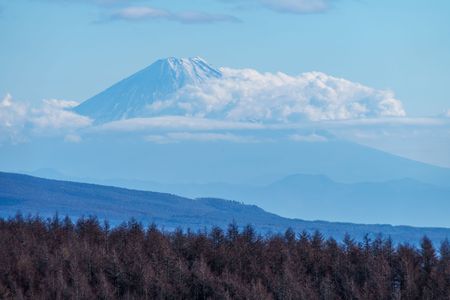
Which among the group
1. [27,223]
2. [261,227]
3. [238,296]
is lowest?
[238,296]

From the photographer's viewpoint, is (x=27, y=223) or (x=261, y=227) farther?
(x=261, y=227)

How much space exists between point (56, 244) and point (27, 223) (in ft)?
45.3

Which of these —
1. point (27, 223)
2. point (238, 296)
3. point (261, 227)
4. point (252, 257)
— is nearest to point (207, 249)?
point (252, 257)

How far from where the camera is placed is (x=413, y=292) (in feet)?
168

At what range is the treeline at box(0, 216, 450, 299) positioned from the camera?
51000 millimetres

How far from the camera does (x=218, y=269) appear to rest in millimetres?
58781

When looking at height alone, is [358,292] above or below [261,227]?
below

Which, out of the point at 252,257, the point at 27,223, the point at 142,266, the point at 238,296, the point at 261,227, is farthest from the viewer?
the point at 261,227

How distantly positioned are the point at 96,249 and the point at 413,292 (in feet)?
52.8

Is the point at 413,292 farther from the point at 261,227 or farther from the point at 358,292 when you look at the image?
the point at 261,227

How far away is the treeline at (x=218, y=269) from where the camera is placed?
167ft

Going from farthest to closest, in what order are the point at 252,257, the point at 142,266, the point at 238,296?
the point at 252,257
the point at 142,266
the point at 238,296

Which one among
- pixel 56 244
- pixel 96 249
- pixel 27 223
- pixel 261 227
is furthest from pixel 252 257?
pixel 261 227

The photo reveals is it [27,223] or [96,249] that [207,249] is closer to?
[96,249]
